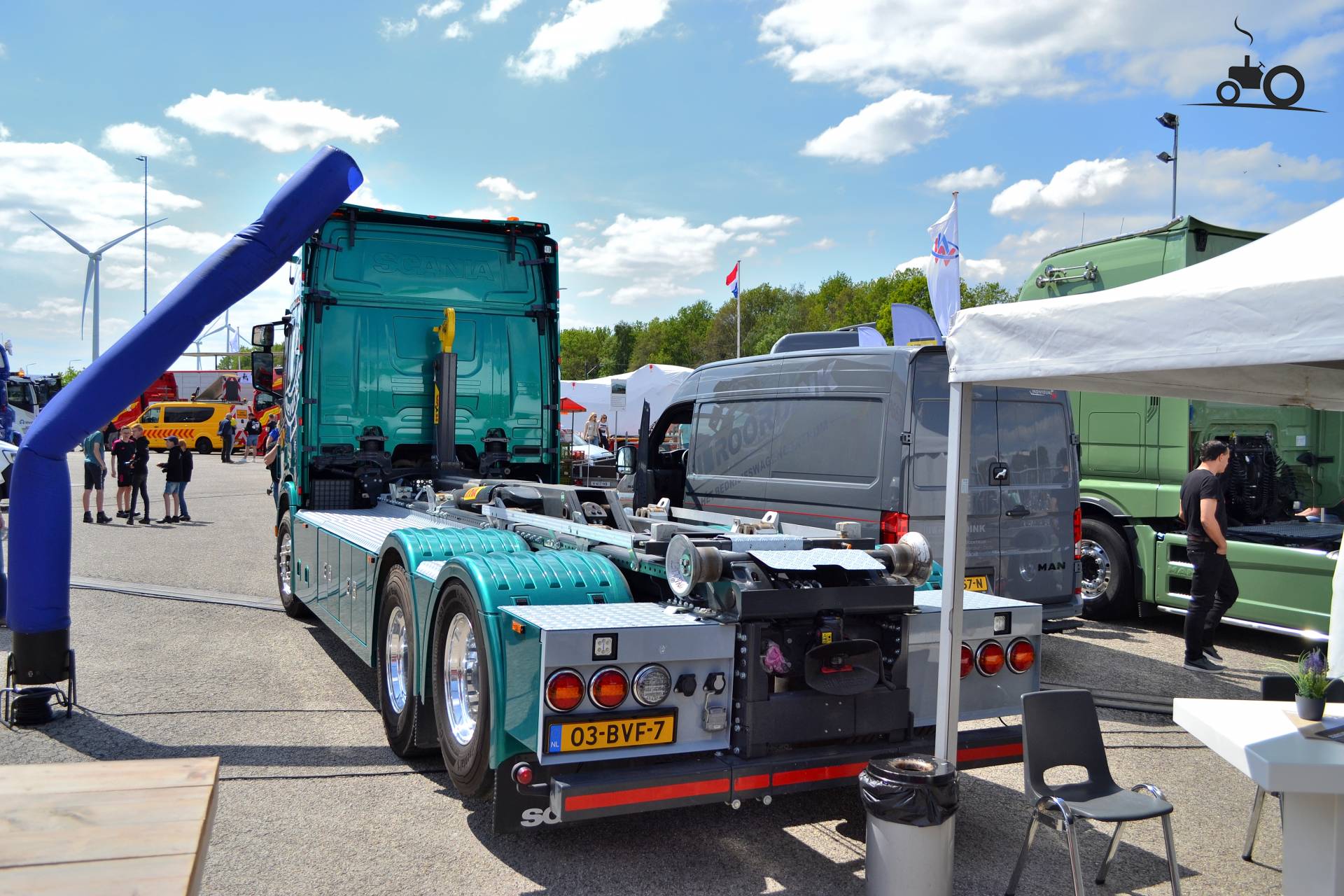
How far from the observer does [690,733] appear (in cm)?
368

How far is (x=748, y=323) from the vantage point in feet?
283

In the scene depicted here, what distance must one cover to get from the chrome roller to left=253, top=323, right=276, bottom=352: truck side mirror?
6.70 metres

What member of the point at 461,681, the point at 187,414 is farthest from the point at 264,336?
the point at 187,414

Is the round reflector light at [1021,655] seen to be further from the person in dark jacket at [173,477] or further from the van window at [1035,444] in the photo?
the person in dark jacket at [173,477]

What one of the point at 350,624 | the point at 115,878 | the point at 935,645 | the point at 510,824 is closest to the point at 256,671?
the point at 350,624

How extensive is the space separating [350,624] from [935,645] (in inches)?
145

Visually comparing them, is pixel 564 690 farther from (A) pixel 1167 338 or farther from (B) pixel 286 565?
(B) pixel 286 565

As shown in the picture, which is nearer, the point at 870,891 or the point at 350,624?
the point at 870,891

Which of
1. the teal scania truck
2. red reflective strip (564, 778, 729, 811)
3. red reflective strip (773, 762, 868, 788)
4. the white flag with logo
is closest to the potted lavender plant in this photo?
the teal scania truck

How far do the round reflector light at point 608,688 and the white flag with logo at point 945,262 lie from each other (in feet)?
42.7

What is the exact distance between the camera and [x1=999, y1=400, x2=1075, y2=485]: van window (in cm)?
738

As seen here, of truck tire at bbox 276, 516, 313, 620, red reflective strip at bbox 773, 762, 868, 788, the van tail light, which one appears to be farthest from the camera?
truck tire at bbox 276, 516, 313, 620

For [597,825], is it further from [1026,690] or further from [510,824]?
[1026,690]

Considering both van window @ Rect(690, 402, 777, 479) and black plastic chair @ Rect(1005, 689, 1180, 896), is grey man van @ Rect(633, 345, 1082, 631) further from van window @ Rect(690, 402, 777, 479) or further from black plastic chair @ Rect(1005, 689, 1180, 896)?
black plastic chair @ Rect(1005, 689, 1180, 896)
